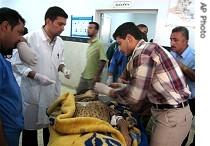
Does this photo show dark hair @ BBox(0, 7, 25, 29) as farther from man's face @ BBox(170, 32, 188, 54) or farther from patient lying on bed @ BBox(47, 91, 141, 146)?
man's face @ BBox(170, 32, 188, 54)

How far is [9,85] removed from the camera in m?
1.40

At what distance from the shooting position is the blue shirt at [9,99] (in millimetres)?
1363

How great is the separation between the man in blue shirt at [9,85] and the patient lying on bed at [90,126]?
21 cm

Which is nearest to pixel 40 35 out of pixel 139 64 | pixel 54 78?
pixel 54 78

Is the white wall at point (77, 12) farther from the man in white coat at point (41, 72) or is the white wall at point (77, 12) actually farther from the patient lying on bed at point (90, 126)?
the patient lying on bed at point (90, 126)

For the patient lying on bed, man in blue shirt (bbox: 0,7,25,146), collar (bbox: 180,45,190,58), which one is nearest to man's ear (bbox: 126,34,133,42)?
the patient lying on bed

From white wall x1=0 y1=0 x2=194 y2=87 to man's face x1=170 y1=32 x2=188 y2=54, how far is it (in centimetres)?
94

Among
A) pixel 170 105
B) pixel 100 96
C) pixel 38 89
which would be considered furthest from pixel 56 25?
pixel 170 105

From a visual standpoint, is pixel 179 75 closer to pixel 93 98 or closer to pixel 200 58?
pixel 93 98

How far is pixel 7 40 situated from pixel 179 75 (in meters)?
0.97

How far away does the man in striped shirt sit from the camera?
1.46m

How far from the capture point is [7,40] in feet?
4.71

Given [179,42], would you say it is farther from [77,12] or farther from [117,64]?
[77,12]

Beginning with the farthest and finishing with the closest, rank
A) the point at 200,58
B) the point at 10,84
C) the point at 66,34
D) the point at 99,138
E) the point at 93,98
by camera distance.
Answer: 1. the point at 66,34
2. the point at 93,98
3. the point at 10,84
4. the point at 99,138
5. the point at 200,58
